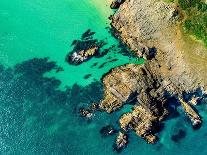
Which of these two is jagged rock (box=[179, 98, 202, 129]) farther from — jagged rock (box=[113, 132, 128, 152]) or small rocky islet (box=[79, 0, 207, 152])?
jagged rock (box=[113, 132, 128, 152])

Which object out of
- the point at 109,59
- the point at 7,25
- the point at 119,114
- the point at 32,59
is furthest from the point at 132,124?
the point at 7,25

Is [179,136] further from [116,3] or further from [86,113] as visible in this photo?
[116,3]

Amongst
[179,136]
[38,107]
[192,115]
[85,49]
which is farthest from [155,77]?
[38,107]

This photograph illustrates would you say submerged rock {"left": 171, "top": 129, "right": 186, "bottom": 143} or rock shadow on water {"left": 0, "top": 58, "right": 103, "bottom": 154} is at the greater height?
submerged rock {"left": 171, "top": 129, "right": 186, "bottom": 143}

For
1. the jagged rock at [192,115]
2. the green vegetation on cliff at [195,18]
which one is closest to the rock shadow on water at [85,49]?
the green vegetation on cliff at [195,18]

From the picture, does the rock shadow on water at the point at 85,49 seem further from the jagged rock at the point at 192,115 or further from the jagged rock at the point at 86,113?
the jagged rock at the point at 192,115

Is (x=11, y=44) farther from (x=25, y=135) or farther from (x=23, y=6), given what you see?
(x=25, y=135)

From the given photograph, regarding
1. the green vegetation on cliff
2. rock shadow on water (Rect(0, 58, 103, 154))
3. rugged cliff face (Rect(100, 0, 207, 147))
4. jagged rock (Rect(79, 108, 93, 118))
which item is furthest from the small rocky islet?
rock shadow on water (Rect(0, 58, 103, 154))
